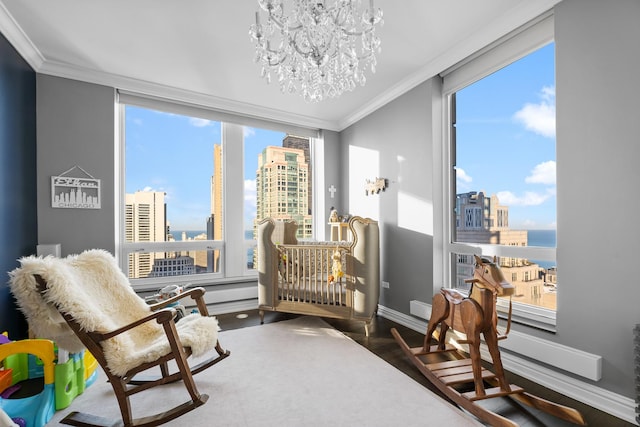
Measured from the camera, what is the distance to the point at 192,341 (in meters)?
1.65

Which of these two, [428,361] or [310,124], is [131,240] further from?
[428,361]

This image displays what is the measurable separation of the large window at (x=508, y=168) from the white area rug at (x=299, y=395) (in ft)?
3.57

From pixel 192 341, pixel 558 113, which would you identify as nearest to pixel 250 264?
pixel 192 341

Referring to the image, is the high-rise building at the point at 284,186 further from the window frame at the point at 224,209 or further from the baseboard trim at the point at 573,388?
the baseboard trim at the point at 573,388

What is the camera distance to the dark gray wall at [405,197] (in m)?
2.86

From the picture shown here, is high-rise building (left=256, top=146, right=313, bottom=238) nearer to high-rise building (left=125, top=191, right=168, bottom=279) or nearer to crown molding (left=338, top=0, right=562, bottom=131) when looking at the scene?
high-rise building (left=125, top=191, right=168, bottom=279)

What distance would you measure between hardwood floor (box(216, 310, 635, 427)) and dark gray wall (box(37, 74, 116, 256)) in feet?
5.13

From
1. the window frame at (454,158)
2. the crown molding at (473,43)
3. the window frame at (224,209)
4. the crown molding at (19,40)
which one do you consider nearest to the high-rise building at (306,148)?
the window frame at (224,209)

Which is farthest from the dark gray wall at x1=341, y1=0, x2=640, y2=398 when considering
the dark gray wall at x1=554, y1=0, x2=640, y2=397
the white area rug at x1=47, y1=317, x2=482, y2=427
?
the white area rug at x1=47, y1=317, x2=482, y2=427

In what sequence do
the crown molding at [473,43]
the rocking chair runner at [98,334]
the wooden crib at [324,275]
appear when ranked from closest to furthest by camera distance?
the rocking chair runner at [98,334]
the crown molding at [473,43]
the wooden crib at [324,275]

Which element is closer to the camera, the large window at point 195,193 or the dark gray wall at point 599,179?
the dark gray wall at point 599,179

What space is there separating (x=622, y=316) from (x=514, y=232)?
0.79 metres

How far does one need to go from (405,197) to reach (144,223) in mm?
2841

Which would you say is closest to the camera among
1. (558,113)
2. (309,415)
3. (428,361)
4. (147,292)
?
(309,415)
